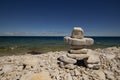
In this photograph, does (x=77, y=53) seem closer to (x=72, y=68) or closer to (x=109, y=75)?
(x=72, y=68)

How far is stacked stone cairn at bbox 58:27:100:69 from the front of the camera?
30.8 feet

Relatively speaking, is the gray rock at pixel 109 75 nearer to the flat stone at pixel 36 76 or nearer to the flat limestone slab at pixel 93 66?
the flat limestone slab at pixel 93 66

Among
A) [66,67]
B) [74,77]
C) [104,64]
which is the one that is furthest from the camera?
[104,64]

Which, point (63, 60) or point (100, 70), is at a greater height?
point (63, 60)

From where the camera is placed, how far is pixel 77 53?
32.4 ft

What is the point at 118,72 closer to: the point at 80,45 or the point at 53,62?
the point at 80,45

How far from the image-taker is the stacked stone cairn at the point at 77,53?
9.39 metres

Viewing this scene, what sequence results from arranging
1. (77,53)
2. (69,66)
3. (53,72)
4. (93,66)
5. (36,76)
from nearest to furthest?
(36,76)
(53,72)
(69,66)
(93,66)
(77,53)

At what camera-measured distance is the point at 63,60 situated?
949 centimetres

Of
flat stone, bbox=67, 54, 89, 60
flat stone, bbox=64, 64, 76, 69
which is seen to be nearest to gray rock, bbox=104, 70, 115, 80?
flat stone, bbox=67, 54, 89, 60

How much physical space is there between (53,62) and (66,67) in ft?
4.25

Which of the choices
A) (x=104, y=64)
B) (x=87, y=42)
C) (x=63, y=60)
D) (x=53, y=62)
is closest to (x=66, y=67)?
(x=63, y=60)

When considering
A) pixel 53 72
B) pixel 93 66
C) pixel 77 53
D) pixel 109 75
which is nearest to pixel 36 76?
pixel 53 72

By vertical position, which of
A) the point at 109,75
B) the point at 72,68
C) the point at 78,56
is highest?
the point at 78,56
